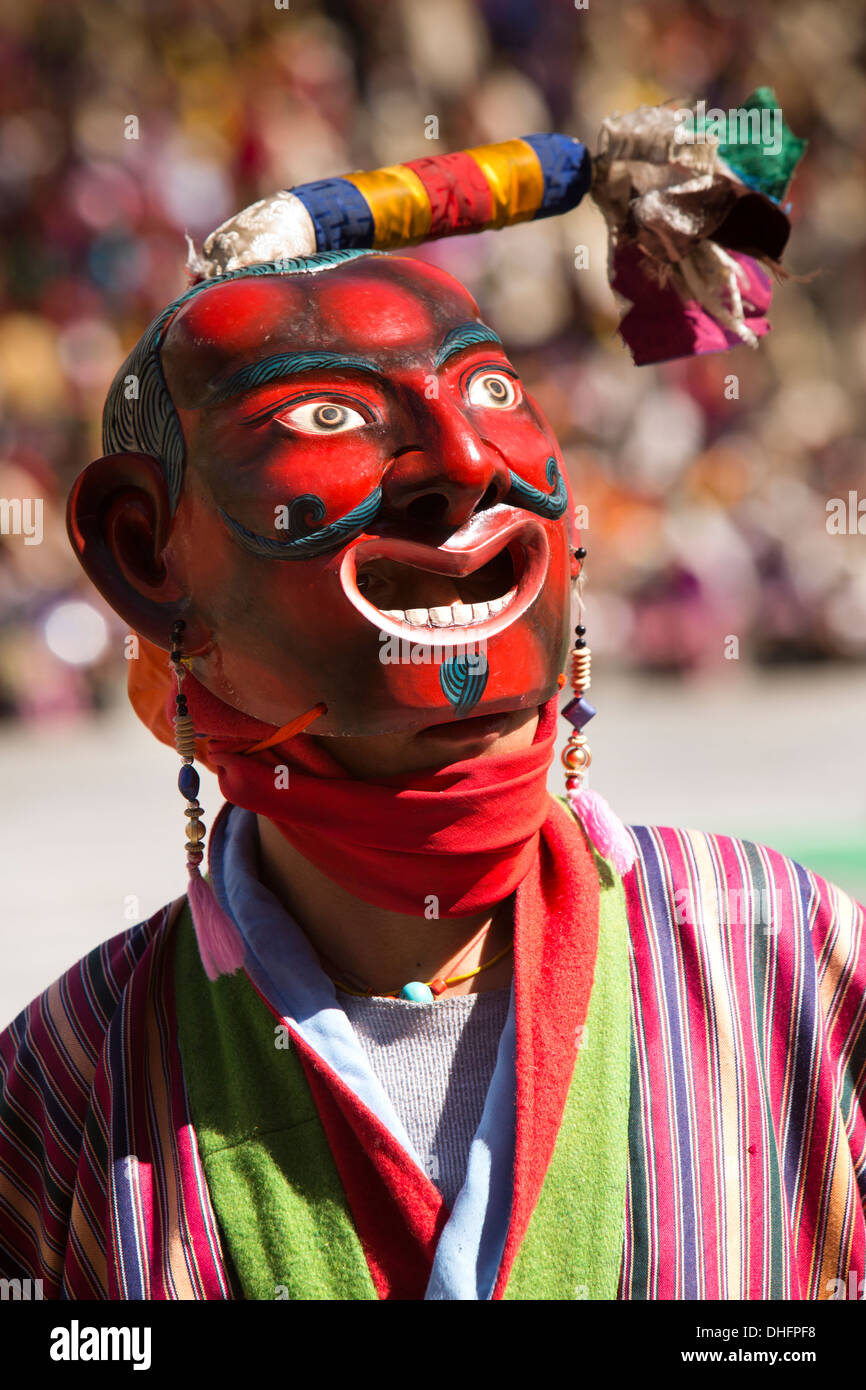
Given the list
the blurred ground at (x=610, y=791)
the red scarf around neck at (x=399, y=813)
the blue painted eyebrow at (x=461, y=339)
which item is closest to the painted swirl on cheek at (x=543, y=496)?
the blue painted eyebrow at (x=461, y=339)

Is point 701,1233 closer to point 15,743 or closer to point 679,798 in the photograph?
point 679,798

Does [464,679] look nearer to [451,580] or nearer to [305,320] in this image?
[451,580]

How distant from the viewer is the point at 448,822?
4.87 feet

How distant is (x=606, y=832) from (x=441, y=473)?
456mm

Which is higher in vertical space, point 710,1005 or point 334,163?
point 334,163

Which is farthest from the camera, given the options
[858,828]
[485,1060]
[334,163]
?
[334,163]

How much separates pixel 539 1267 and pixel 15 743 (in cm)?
585

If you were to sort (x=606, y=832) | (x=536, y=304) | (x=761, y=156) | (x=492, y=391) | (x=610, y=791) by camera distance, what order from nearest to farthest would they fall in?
(x=492, y=391), (x=606, y=832), (x=761, y=156), (x=610, y=791), (x=536, y=304)

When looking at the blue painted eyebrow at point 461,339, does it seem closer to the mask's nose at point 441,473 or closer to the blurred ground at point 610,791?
the mask's nose at point 441,473

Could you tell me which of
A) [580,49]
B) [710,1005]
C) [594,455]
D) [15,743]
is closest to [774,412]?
[594,455]

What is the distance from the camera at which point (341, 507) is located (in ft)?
4.65

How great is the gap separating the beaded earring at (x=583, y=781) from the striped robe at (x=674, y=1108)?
43 mm

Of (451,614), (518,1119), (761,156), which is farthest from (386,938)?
(761,156)

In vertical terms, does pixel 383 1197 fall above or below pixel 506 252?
below
